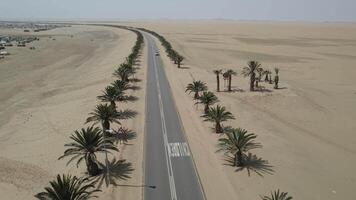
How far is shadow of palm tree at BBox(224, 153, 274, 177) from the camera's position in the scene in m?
29.5

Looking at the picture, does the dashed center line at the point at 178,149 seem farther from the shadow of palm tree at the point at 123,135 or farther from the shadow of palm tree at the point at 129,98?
the shadow of palm tree at the point at 129,98

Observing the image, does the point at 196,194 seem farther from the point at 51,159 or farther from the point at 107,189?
the point at 51,159

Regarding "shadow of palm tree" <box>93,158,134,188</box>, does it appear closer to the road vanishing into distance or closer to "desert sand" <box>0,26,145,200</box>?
"desert sand" <box>0,26,145,200</box>

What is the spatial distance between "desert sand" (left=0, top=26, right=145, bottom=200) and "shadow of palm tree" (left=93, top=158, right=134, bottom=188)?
396mm

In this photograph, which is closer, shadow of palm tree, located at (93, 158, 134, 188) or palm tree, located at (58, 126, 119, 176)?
shadow of palm tree, located at (93, 158, 134, 188)

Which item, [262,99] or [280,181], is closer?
[280,181]

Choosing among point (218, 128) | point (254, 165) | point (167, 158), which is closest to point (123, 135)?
point (167, 158)

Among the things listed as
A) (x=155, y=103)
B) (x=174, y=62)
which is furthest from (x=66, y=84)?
(x=174, y=62)

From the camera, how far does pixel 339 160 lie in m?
32.2

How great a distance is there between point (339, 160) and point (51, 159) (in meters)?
26.3

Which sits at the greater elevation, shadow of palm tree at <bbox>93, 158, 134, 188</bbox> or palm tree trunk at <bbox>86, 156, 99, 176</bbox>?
palm tree trunk at <bbox>86, 156, 99, 176</bbox>

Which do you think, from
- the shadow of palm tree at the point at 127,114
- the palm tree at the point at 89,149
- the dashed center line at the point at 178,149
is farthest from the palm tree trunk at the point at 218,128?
the palm tree at the point at 89,149

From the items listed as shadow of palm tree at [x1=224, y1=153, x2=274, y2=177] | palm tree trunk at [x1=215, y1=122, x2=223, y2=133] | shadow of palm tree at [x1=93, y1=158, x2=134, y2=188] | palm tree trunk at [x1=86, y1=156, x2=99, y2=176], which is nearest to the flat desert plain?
shadow of palm tree at [x1=224, y1=153, x2=274, y2=177]

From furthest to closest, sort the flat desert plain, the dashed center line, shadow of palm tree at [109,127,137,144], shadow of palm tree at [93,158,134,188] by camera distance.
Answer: shadow of palm tree at [109,127,137,144]
the dashed center line
shadow of palm tree at [93,158,134,188]
the flat desert plain
